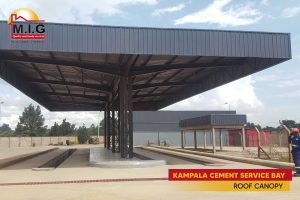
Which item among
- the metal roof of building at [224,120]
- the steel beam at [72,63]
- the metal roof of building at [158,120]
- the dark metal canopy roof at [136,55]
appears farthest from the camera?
the metal roof of building at [158,120]

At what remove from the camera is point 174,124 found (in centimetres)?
7388

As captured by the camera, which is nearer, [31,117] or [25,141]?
[25,141]

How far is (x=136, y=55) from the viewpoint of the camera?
2180 centimetres

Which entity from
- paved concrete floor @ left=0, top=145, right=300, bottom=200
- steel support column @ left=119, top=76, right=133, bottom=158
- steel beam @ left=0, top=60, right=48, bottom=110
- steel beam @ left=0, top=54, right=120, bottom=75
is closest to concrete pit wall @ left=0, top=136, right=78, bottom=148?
steel beam @ left=0, top=60, right=48, bottom=110

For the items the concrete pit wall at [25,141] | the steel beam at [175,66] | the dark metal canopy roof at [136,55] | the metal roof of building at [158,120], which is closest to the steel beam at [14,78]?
the dark metal canopy roof at [136,55]

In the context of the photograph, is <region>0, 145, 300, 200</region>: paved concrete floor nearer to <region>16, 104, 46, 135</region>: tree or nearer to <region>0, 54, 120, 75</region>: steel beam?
<region>0, 54, 120, 75</region>: steel beam

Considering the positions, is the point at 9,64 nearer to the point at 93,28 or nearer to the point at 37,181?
the point at 93,28

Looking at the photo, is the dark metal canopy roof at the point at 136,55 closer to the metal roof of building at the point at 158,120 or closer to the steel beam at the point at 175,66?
the steel beam at the point at 175,66

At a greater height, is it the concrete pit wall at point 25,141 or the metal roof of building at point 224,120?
the metal roof of building at point 224,120

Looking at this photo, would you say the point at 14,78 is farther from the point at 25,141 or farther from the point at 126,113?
the point at 25,141

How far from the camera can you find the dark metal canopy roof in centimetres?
1970

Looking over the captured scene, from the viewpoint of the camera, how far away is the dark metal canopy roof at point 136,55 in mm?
19700

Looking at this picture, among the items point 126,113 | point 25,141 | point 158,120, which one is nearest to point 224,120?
point 126,113

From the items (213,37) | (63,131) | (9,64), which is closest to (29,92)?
(9,64)
